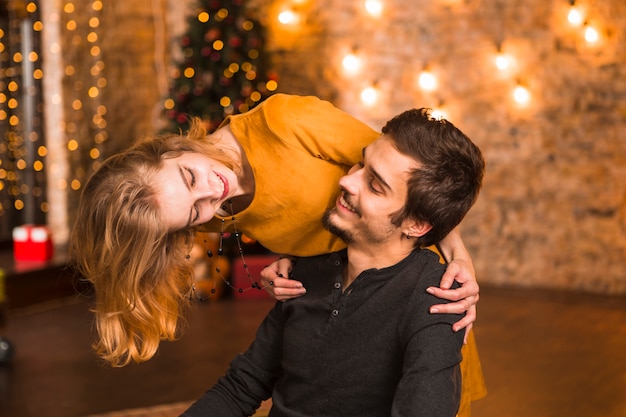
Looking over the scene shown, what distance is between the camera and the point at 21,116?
5824mm

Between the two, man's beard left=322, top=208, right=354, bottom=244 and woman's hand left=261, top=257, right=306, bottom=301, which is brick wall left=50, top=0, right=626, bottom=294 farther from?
man's beard left=322, top=208, right=354, bottom=244

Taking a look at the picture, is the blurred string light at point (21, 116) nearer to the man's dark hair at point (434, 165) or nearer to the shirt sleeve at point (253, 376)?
the shirt sleeve at point (253, 376)

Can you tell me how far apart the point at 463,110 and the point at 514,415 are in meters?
2.85

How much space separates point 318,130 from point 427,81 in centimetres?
392

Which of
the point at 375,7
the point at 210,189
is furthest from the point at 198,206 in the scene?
the point at 375,7

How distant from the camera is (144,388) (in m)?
3.64

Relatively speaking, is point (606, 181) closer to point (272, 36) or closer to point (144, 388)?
point (272, 36)

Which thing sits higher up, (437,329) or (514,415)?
(437,329)

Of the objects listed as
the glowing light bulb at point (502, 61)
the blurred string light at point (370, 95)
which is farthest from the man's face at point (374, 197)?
the blurred string light at point (370, 95)

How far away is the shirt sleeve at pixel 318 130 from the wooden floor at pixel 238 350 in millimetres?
1700

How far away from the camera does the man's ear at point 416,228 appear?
174 centimetres

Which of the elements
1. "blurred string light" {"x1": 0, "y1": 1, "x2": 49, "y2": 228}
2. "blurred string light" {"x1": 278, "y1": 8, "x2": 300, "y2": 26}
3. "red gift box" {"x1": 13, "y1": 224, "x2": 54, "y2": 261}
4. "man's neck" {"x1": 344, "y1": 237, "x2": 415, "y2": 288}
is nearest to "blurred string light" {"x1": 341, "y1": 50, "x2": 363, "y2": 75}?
"blurred string light" {"x1": 278, "y1": 8, "x2": 300, "y2": 26}

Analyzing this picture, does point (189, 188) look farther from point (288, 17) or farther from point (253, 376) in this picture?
point (288, 17)

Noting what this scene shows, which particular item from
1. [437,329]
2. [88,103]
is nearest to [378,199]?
[437,329]
